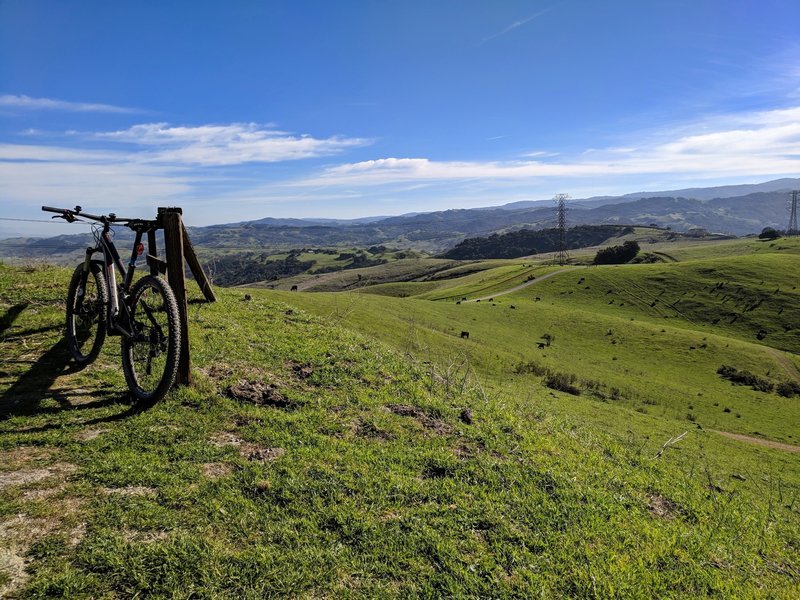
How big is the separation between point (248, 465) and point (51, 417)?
12.7 ft

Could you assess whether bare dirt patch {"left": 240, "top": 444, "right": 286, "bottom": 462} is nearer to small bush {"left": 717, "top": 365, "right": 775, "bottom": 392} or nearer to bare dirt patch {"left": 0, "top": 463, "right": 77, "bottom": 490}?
bare dirt patch {"left": 0, "top": 463, "right": 77, "bottom": 490}

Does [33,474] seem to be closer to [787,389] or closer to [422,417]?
[422,417]

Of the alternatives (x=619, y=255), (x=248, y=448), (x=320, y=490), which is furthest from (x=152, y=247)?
(x=619, y=255)

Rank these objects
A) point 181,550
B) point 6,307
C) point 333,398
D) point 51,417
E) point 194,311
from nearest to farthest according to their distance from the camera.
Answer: point 181,550 < point 51,417 < point 333,398 < point 6,307 < point 194,311

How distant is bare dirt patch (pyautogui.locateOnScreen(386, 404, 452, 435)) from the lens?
958 cm

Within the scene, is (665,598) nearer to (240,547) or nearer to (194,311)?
(240,547)

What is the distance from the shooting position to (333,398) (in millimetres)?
10266

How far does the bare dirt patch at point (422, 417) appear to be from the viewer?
9578 mm

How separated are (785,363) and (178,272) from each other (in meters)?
75.2

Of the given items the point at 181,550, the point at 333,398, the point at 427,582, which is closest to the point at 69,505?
the point at 181,550

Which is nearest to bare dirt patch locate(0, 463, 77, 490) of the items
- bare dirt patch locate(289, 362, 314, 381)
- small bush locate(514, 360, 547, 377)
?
bare dirt patch locate(289, 362, 314, 381)

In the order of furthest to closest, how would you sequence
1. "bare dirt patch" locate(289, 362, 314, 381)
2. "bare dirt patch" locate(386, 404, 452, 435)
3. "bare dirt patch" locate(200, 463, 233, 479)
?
"bare dirt patch" locate(289, 362, 314, 381) < "bare dirt patch" locate(386, 404, 452, 435) < "bare dirt patch" locate(200, 463, 233, 479)

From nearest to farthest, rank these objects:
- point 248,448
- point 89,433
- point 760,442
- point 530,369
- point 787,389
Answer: point 89,433, point 248,448, point 760,442, point 530,369, point 787,389

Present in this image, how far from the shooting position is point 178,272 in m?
9.38
